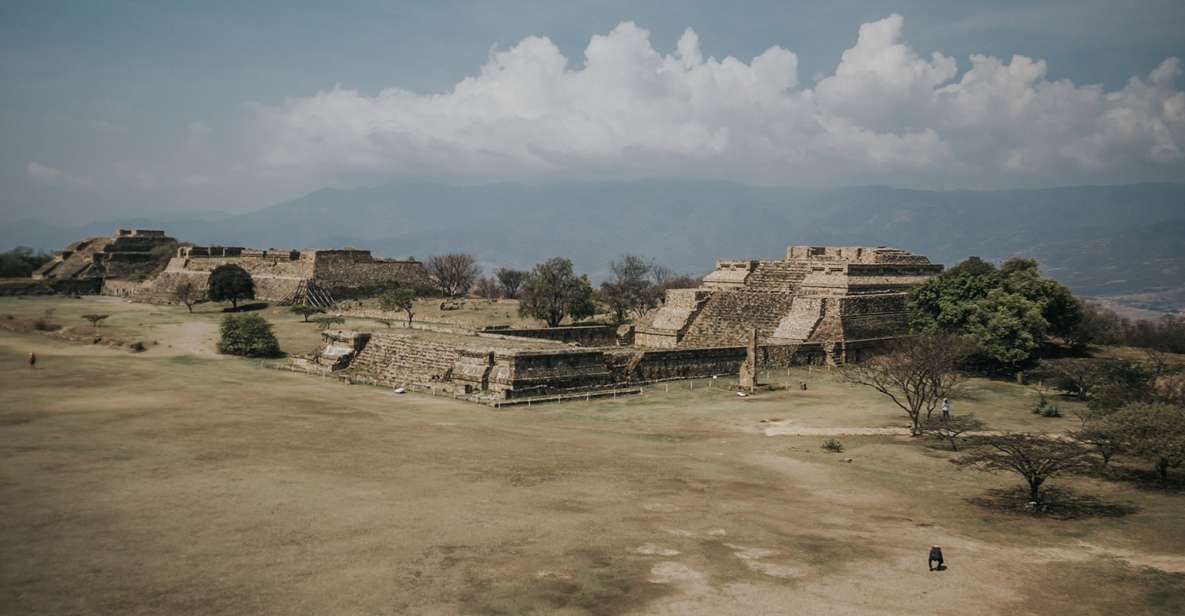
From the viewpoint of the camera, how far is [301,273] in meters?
66.9

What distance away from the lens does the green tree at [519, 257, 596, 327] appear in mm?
50969

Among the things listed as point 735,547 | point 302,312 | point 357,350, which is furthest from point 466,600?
point 302,312

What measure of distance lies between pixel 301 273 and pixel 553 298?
25774 mm

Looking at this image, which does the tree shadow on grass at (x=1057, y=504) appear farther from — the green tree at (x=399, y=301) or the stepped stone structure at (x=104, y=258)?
the stepped stone structure at (x=104, y=258)

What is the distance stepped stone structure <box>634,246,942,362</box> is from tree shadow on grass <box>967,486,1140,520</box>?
70.4ft

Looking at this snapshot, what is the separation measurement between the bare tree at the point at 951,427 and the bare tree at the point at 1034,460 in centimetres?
205

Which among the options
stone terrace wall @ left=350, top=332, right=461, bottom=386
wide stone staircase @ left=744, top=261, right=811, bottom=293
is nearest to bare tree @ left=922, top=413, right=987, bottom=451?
stone terrace wall @ left=350, top=332, right=461, bottom=386

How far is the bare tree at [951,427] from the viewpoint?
2564 cm

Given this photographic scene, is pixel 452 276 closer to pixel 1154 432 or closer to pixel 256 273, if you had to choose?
pixel 256 273

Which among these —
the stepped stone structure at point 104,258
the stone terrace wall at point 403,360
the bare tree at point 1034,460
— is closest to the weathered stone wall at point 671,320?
the stone terrace wall at point 403,360

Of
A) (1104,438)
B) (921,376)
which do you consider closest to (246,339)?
(921,376)

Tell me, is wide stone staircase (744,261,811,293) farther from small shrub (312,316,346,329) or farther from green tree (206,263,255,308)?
green tree (206,263,255,308)

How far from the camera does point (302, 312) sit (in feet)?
186

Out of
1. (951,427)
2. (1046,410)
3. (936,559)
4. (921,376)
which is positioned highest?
(921,376)
